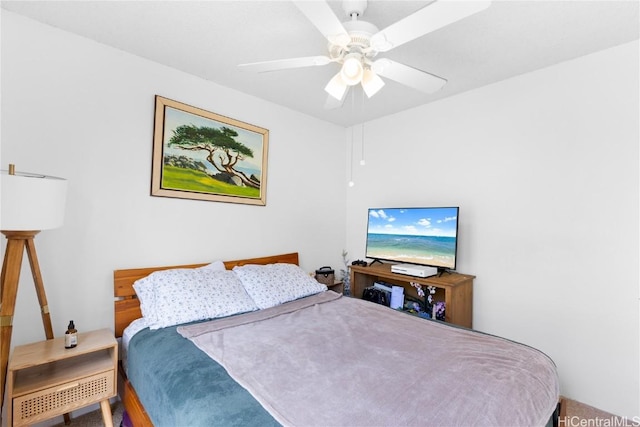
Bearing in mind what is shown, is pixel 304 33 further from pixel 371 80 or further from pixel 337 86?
pixel 371 80

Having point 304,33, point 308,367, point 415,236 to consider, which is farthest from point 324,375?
point 304,33

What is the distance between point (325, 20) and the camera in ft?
4.19

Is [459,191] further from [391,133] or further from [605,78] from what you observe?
[605,78]

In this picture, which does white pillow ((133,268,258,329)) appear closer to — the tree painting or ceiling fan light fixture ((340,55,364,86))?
the tree painting

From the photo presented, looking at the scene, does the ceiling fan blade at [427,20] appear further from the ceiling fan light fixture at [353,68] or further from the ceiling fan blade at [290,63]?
the ceiling fan blade at [290,63]

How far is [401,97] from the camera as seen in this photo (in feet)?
9.66

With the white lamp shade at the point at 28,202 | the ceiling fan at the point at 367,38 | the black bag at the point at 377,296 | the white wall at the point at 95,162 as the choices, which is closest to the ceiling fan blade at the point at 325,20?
the ceiling fan at the point at 367,38

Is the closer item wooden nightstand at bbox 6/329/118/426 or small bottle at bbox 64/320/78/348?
wooden nightstand at bbox 6/329/118/426

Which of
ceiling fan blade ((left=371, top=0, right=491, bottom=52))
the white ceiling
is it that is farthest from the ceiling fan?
the white ceiling

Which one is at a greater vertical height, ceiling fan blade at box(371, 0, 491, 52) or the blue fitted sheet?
ceiling fan blade at box(371, 0, 491, 52)

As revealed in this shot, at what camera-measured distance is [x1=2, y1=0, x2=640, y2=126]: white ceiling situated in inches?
67.9

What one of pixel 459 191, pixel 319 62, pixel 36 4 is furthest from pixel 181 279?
pixel 459 191

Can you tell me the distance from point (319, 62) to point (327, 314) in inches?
62.9

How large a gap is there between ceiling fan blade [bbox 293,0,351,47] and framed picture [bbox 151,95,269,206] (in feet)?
5.11
